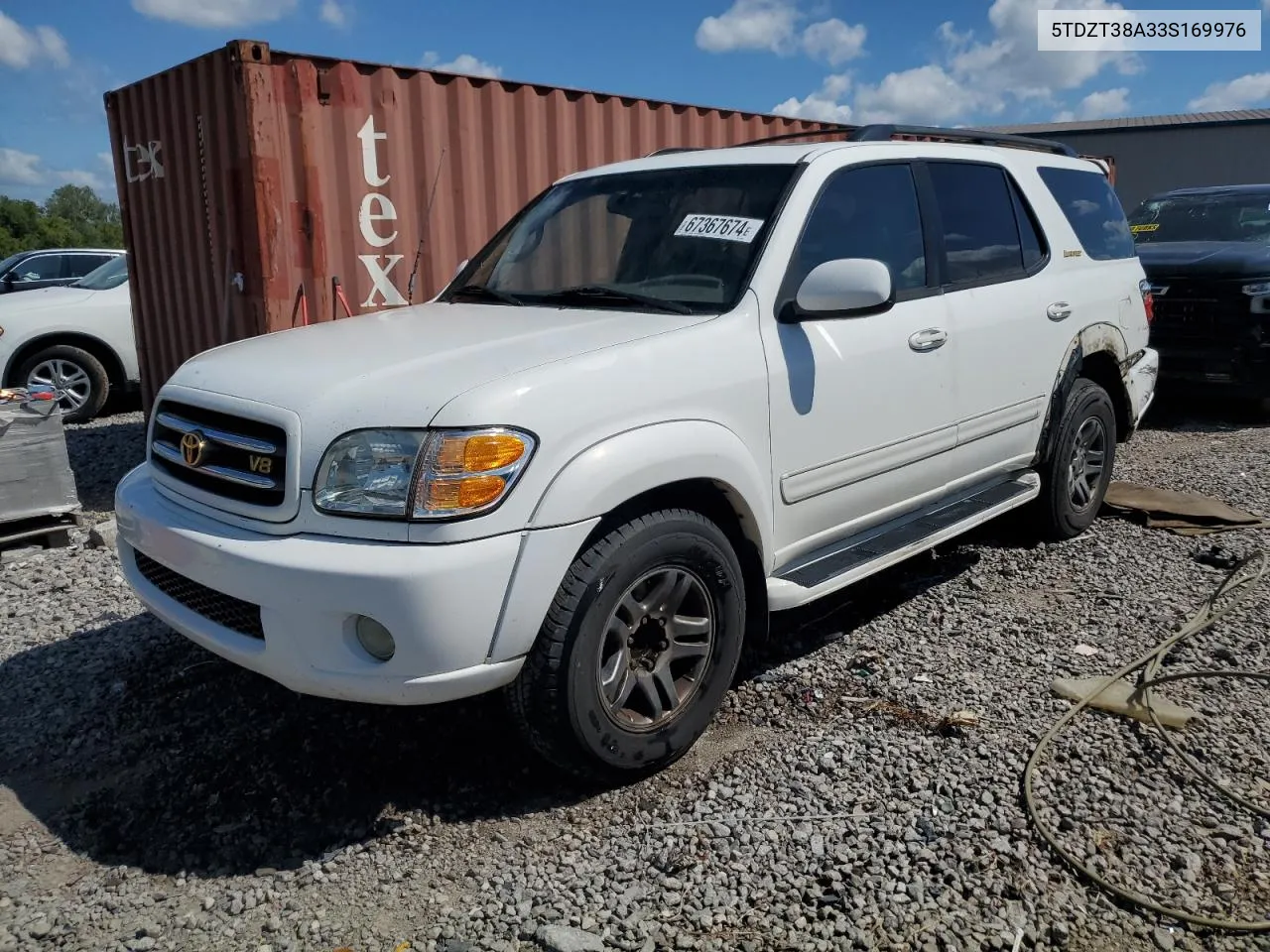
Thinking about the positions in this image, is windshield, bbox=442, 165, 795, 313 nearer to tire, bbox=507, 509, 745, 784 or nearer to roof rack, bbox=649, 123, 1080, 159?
roof rack, bbox=649, 123, 1080, 159

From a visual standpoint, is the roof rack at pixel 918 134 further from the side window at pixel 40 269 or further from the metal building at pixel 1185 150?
the metal building at pixel 1185 150

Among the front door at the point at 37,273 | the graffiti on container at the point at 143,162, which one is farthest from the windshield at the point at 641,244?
the front door at the point at 37,273

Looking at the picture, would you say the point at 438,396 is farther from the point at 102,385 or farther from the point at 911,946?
the point at 102,385

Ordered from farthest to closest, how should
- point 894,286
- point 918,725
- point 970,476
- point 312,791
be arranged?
point 970,476, point 894,286, point 918,725, point 312,791

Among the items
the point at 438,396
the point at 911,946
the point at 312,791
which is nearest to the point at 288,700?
the point at 312,791

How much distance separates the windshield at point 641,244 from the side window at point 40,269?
9.68m

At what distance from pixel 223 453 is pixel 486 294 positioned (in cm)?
138

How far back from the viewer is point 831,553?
3.62 m

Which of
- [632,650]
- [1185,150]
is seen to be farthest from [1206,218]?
[1185,150]

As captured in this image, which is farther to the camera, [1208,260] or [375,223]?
[1208,260]

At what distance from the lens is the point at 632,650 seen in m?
3.00

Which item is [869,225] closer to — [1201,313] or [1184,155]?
[1201,313]

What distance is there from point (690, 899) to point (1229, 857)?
54.8 inches

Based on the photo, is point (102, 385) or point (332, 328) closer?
point (332, 328)
